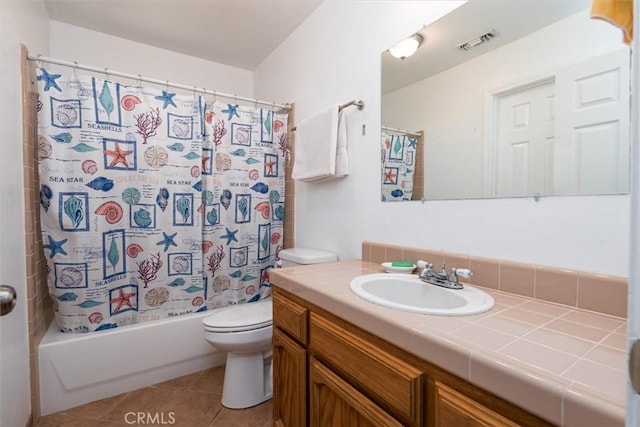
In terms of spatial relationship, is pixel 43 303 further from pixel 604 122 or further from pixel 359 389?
pixel 604 122

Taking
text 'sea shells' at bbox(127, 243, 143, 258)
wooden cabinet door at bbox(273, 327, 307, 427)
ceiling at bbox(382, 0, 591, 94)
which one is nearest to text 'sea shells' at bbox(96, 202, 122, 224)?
text 'sea shells' at bbox(127, 243, 143, 258)

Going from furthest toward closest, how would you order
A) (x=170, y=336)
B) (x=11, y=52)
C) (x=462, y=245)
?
1. (x=170, y=336)
2. (x=11, y=52)
3. (x=462, y=245)

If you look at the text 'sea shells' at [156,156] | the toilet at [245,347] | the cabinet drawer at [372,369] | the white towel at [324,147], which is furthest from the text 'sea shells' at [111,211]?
the cabinet drawer at [372,369]

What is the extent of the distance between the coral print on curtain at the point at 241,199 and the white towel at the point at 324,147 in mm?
467

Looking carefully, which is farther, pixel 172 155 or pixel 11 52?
pixel 172 155

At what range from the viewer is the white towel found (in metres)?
1.64

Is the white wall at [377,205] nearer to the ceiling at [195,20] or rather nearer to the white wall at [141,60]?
the ceiling at [195,20]

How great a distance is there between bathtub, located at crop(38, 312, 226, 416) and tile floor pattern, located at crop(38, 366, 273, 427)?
0.06 meters

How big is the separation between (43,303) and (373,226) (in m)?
1.98

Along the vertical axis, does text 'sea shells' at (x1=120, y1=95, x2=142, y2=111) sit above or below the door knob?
above

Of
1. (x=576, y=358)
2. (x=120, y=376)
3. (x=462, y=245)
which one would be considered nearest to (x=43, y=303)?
(x=120, y=376)

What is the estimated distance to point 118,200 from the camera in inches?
69.5

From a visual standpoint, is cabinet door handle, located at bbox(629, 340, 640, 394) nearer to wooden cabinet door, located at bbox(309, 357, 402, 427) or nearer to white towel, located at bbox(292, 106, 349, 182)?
wooden cabinet door, located at bbox(309, 357, 402, 427)

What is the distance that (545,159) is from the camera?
0.90 meters
